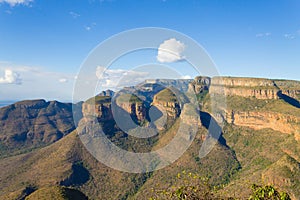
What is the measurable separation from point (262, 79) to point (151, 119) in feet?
205

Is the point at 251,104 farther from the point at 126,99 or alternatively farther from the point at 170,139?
the point at 126,99

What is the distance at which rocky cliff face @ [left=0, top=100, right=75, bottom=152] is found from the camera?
165750 mm

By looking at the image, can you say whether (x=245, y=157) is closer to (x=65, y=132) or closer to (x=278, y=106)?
(x=278, y=106)

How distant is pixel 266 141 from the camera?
115062 mm

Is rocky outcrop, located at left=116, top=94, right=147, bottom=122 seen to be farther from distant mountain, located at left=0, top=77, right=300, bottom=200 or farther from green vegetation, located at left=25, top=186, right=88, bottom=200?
green vegetation, located at left=25, top=186, right=88, bottom=200

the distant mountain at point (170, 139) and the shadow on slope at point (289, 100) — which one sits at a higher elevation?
the shadow on slope at point (289, 100)

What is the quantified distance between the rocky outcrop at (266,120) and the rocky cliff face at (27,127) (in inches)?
4157

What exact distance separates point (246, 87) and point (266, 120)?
109 feet

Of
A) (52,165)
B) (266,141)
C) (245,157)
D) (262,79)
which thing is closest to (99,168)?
(52,165)

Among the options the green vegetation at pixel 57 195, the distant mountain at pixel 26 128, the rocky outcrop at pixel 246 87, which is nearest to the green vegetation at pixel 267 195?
the green vegetation at pixel 57 195

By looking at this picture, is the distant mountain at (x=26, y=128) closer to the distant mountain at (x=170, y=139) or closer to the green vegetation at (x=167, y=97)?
the distant mountain at (x=170, y=139)

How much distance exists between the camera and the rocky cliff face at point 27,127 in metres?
166

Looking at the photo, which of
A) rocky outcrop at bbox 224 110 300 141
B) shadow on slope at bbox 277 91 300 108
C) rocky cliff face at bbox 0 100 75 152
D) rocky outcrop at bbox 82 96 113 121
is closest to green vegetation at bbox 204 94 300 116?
rocky outcrop at bbox 224 110 300 141

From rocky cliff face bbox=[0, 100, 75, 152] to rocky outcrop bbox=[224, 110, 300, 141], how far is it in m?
106
